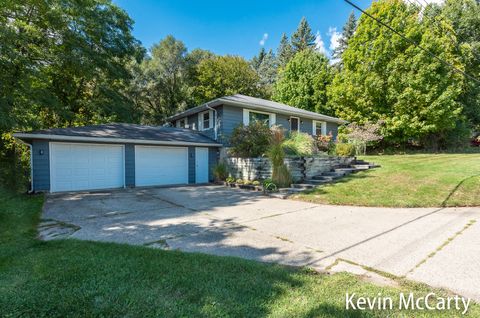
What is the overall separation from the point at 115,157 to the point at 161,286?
9.80 metres

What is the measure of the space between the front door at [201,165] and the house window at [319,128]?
8.56 meters

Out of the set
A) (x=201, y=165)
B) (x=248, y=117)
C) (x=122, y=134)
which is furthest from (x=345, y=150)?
(x=122, y=134)

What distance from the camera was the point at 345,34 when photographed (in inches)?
1394

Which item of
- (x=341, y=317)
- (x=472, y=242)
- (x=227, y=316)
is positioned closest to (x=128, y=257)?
(x=227, y=316)

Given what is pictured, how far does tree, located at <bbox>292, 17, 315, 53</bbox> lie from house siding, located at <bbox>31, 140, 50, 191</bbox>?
119ft

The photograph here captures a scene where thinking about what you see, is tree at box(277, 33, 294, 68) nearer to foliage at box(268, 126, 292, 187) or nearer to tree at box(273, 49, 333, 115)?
tree at box(273, 49, 333, 115)

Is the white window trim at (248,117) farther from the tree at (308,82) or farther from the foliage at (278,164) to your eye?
the tree at (308,82)

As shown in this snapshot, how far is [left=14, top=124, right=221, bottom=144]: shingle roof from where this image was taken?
968 centimetres

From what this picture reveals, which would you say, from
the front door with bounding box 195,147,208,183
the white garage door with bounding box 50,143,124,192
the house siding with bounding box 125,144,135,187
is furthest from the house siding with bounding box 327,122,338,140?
the white garage door with bounding box 50,143,124,192

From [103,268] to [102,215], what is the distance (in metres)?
3.43

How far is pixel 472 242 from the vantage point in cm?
395

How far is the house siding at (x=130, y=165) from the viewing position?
11.2 m

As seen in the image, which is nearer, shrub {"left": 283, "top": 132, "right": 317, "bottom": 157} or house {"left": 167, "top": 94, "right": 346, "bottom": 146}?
shrub {"left": 283, "top": 132, "right": 317, "bottom": 157}

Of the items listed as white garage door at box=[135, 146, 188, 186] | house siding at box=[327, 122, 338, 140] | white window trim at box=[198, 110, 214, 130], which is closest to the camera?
white garage door at box=[135, 146, 188, 186]
